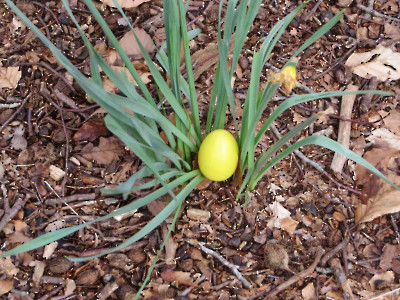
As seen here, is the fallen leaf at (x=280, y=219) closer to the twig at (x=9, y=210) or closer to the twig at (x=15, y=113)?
the twig at (x=9, y=210)

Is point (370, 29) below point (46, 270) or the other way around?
the other way around

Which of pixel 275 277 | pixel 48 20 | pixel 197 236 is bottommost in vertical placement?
pixel 275 277

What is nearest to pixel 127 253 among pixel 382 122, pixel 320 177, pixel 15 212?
pixel 15 212

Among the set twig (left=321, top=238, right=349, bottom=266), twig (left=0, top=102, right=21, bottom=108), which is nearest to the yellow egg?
twig (left=321, top=238, right=349, bottom=266)

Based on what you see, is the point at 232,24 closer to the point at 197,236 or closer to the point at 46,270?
the point at 197,236

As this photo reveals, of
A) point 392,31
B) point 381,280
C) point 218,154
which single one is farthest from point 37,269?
point 392,31

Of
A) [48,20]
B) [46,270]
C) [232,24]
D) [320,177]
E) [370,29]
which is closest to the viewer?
[232,24]

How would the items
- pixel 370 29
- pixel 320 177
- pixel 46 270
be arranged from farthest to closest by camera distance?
pixel 370 29 < pixel 320 177 < pixel 46 270
